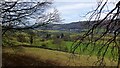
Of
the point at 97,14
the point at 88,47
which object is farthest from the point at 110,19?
the point at 88,47

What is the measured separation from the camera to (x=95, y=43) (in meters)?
6.96

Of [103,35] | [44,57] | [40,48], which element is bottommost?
[44,57]

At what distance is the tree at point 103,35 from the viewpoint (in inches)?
257

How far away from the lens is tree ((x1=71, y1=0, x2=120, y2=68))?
653cm

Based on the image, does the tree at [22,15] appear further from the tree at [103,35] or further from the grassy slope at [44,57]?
the tree at [103,35]

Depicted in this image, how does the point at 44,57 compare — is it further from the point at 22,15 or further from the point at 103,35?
the point at 103,35

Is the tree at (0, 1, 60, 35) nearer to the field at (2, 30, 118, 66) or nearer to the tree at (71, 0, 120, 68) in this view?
the field at (2, 30, 118, 66)

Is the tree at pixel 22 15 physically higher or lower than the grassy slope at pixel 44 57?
higher

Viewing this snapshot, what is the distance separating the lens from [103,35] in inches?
265

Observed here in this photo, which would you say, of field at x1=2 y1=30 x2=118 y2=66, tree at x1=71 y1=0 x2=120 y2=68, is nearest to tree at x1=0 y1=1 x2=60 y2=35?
field at x1=2 y1=30 x2=118 y2=66

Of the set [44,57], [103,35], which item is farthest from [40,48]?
[103,35]

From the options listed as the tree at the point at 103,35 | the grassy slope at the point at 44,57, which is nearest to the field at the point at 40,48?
the grassy slope at the point at 44,57

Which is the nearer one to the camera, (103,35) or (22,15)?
(103,35)

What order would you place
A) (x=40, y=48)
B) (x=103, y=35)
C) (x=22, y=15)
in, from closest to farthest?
(x=103, y=35) < (x=22, y=15) < (x=40, y=48)
